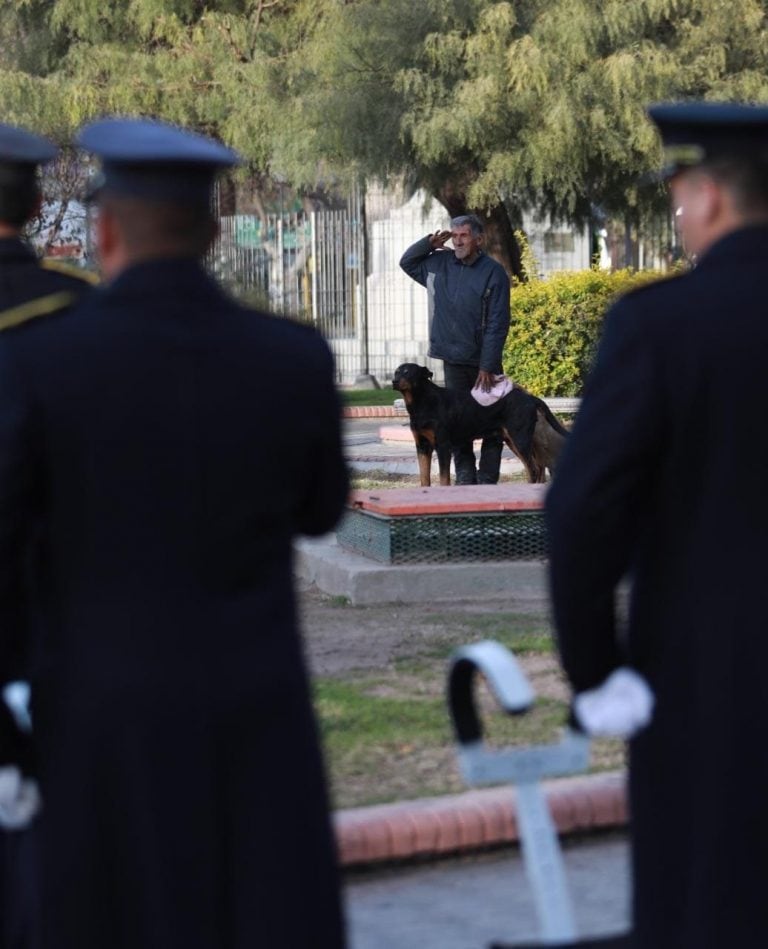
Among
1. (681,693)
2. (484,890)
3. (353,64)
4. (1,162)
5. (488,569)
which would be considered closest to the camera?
(681,693)

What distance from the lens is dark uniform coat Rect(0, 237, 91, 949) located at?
329 centimetres

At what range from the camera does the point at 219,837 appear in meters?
3.09

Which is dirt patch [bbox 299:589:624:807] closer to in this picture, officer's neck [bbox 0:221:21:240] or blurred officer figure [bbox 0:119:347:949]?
officer's neck [bbox 0:221:21:240]

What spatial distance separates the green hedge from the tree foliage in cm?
205

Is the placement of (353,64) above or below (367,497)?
above

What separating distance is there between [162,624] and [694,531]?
927mm

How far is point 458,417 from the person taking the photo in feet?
40.0

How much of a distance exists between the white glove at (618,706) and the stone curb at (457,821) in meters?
2.15

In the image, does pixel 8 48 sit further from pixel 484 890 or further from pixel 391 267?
pixel 484 890

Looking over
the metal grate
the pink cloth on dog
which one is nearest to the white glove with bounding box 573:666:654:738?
the metal grate

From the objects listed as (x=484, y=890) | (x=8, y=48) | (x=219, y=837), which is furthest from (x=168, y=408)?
(x=8, y=48)

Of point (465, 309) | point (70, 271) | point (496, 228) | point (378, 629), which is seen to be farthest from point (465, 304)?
point (496, 228)

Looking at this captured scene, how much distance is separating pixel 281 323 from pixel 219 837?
89cm

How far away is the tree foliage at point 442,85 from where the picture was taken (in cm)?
2064
